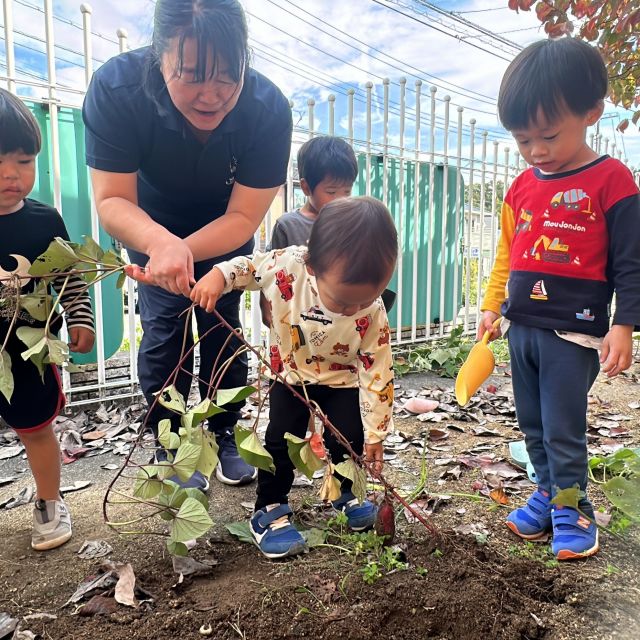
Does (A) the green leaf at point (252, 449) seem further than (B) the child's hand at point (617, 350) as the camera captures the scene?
No

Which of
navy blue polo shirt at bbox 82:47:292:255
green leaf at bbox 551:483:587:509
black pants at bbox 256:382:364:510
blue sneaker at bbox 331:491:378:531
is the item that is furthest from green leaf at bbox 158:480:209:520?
green leaf at bbox 551:483:587:509

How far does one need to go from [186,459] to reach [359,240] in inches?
28.6

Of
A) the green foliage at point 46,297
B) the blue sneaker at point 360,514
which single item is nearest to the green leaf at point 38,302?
the green foliage at point 46,297

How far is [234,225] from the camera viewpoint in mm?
1746

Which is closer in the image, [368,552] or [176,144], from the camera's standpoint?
[368,552]

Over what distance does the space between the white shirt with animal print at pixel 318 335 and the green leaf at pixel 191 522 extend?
0.49 meters

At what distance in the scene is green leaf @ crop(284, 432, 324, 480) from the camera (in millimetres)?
1354

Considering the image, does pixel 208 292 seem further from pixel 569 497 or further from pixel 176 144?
pixel 569 497

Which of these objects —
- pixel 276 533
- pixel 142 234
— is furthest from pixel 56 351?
pixel 276 533

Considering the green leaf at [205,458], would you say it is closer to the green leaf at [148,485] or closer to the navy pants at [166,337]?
the green leaf at [148,485]

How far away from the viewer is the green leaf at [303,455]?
135 centimetres

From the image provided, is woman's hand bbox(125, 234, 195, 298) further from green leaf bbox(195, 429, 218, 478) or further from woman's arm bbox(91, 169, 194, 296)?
green leaf bbox(195, 429, 218, 478)

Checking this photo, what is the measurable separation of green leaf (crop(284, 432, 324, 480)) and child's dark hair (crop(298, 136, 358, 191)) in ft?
5.21

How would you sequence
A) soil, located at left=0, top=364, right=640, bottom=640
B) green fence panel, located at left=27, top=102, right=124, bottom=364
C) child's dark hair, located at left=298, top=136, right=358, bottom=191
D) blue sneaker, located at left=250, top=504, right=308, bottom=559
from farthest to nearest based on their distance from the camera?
green fence panel, located at left=27, top=102, right=124, bottom=364 < child's dark hair, located at left=298, top=136, right=358, bottom=191 < blue sneaker, located at left=250, top=504, right=308, bottom=559 < soil, located at left=0, top=364, right=640, bottom=640
